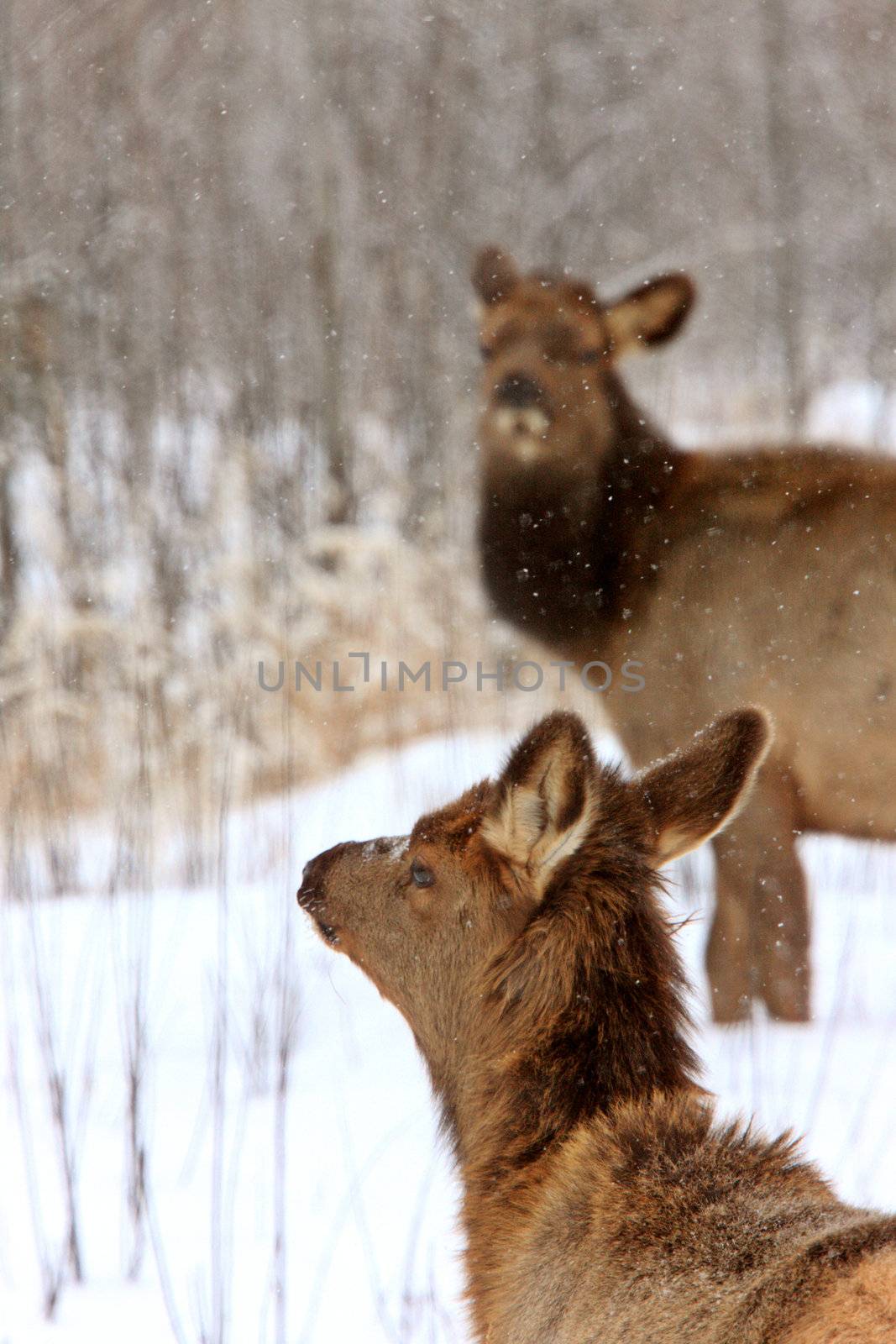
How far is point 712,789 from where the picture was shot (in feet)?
7.56

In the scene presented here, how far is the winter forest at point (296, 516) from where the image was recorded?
3.36 m

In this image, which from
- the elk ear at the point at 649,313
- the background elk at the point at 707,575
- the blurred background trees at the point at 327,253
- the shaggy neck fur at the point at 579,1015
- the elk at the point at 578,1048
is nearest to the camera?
the elk at the point at 578,1048

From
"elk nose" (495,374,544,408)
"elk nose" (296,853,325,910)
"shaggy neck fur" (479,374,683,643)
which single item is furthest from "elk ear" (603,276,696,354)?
"elk nose" (296,853,325,910)

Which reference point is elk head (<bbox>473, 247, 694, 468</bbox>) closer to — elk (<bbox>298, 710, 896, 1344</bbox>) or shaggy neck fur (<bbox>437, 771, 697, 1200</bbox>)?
elk (<bbox>298, 710, 896, 1344</bbox>)

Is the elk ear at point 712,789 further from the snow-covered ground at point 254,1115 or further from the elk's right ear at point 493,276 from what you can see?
the elk's right ear at point 493,276

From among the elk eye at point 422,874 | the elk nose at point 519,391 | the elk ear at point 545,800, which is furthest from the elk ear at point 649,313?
the elk ear at point 545,800

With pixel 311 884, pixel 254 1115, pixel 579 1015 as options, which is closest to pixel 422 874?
pixel 311 884

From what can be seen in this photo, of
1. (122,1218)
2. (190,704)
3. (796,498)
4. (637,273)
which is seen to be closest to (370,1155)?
(122,1218)

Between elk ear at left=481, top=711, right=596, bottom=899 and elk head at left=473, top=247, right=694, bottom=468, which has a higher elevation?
elk head at left=473, top=247, right=694, bottom=468

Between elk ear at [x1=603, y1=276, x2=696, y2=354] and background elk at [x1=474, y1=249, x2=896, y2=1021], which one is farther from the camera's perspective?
elk ear at [x1=603, y1=276, x2=696, y2=354]

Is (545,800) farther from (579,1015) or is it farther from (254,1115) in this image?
(254,1115)

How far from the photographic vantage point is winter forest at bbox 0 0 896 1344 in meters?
3.36

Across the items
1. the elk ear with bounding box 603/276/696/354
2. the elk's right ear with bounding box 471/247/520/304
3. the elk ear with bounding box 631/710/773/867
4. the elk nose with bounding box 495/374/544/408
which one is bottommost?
the elk ear with bounding box 631/710/773/867

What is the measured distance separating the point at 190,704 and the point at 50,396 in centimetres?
252
